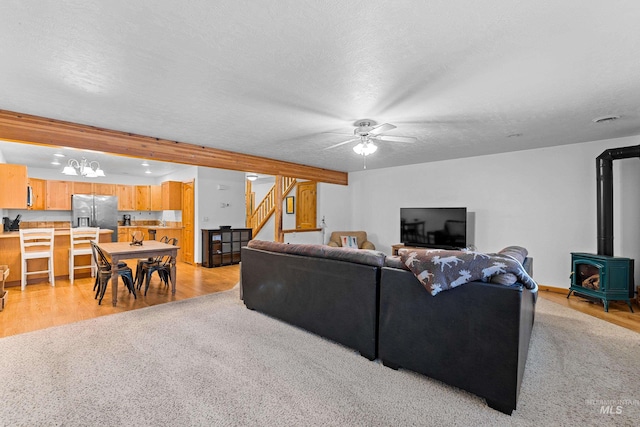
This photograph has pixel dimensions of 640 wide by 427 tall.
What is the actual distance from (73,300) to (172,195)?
394 cm

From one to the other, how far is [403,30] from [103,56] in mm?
2021

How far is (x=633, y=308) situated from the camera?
12.6 feet

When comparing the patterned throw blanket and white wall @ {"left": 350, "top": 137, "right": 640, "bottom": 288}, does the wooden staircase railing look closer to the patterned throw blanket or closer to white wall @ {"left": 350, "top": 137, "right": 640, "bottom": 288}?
white wall @ {"left": 350, "top": 137, "right": 640, "bottom": 288}

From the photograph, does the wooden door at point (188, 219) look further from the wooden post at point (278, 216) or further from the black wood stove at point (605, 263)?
the black wood stove at point (605, 263)

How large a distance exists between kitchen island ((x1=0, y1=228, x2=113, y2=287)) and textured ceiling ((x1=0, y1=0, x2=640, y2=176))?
3.02m

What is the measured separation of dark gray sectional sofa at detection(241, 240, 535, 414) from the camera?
71.9 inches

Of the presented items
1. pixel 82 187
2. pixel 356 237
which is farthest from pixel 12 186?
pixel 356 237

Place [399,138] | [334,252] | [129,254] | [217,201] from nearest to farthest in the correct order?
[334,252], [129,254], [399,138], [217,201]

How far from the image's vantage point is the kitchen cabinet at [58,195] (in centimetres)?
721

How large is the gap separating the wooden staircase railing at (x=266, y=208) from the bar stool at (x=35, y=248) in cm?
446

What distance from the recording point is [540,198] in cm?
484

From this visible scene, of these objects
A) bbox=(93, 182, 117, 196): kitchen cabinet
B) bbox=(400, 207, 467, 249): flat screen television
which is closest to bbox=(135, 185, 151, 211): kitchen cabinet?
bbox=(93, 182, 117, 196): kitchen cabinet

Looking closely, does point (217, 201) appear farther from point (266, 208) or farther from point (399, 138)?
point (399, 138)

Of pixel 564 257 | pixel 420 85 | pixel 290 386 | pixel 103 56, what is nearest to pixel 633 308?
pixel 564 257
